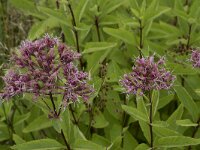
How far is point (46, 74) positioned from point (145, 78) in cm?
36

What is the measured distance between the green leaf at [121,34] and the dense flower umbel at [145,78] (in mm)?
576

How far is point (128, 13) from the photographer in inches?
115

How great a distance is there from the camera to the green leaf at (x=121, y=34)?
2223mm

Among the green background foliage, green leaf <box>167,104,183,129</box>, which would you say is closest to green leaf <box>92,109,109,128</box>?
the green background foliage

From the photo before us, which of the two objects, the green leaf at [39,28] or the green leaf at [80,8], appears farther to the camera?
the green leaf at [39,28]

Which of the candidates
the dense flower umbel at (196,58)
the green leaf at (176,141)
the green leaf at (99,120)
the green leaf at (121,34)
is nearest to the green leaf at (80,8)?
the green leaf at (121,34)

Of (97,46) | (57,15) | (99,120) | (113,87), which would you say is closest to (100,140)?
(99,120)

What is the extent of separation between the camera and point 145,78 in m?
1.64

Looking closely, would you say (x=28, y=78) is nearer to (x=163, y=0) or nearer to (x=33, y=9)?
(x=33, y=9)

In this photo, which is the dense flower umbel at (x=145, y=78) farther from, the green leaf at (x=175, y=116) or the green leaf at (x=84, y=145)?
the green leaf at (x=175, y=116)

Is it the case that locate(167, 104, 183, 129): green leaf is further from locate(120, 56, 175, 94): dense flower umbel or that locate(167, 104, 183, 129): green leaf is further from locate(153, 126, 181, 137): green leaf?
locate(120, 56, 175, 94): dense flower umbel

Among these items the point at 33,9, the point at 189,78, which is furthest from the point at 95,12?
the point at 189,78

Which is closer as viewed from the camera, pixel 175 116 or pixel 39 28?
pixel 175 116

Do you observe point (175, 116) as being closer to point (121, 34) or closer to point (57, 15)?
point (121, 34)
